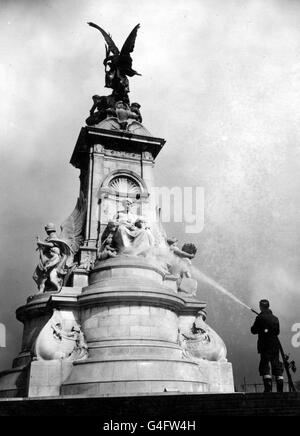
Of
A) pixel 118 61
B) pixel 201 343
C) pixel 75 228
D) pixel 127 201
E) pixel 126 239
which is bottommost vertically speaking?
pixel 201 343

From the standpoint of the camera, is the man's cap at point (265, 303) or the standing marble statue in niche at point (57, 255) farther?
the standing marble statue in niche at point (57, 255)

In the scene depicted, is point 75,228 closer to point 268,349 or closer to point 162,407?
point 268,349

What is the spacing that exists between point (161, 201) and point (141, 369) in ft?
31.1

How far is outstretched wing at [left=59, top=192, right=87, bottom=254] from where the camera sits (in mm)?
18578

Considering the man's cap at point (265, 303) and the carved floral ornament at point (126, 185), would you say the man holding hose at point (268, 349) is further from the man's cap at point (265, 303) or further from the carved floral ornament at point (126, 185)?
the carved floral ornament at point (126, 185)

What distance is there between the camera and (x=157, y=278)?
53.2 ft

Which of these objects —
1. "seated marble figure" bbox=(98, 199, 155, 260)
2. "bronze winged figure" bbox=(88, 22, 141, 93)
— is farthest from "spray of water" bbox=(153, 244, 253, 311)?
"bronze winged figure" bbox=(88, 22, 141, 93)

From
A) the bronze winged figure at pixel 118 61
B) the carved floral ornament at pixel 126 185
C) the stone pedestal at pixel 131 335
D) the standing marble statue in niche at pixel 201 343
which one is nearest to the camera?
the stone pedestal at pixel 131 335

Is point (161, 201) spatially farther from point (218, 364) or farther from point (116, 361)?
point (116, 361)

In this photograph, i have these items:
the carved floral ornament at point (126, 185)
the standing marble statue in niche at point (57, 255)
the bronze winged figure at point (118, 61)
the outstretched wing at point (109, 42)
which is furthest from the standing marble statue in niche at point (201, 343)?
the outstretched wing at point (109, 42)

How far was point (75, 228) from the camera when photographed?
19141 mm

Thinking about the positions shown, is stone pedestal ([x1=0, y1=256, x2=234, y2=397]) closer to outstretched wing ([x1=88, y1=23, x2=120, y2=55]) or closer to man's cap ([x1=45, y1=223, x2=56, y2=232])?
man's cap ([x1=45, y1=223, x2=56, y2=232])

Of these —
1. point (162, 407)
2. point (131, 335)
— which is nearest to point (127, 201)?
point (131, 335)

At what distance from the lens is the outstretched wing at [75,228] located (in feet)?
61.0
